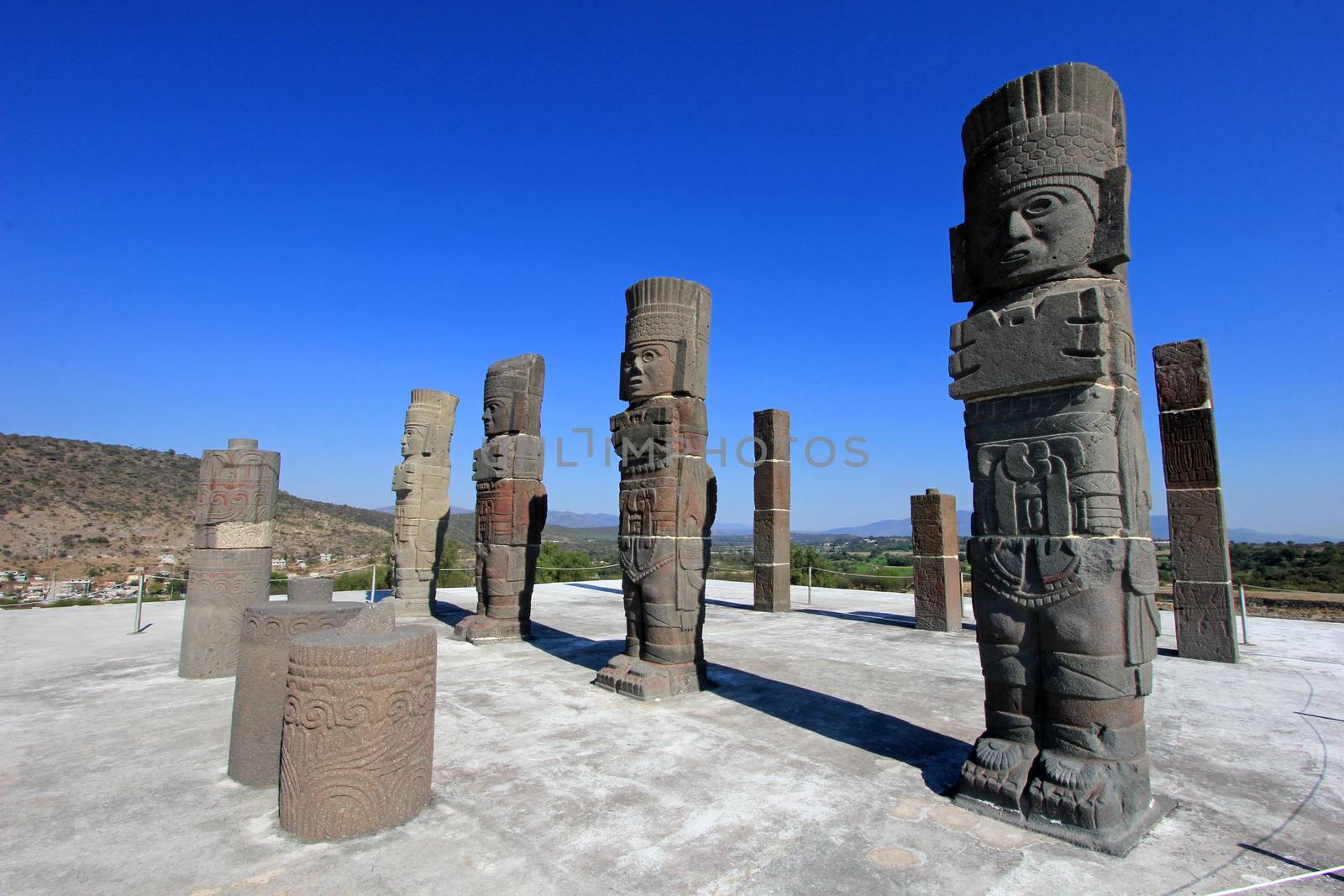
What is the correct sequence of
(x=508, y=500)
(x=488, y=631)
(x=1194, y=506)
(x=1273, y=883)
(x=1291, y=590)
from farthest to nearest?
(x=1291, y=590) → (x=508, y=500) → (x=488, y=631) → (x=1194, y=506) → (x=1273, y=883)

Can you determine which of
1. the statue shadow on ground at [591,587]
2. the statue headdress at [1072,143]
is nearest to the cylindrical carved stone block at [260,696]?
the statue headdress at [1072,143]

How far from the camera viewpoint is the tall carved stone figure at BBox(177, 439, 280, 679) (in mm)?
7348

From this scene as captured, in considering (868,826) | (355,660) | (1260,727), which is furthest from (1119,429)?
(355,660)

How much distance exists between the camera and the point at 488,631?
9.45 meters

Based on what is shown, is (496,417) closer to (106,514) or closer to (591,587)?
(591,587)

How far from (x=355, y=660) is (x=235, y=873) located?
105 centimetres

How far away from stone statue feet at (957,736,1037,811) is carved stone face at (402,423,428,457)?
11.5m

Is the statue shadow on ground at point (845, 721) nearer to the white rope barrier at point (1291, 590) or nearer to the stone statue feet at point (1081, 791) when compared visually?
the stone statue feet at point (1081, 791)

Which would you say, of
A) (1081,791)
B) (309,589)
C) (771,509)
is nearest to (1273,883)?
(1081,791)

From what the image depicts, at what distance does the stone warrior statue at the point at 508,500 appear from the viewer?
9695 millimetres

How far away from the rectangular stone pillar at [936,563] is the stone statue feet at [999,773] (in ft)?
24.3

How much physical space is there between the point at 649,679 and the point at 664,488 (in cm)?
196

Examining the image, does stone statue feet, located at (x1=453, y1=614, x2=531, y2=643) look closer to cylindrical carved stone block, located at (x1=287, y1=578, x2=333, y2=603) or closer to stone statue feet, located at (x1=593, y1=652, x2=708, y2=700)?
cylindrical carved stone block, located at (x1=287, y1=578, x2=333, y2=603)

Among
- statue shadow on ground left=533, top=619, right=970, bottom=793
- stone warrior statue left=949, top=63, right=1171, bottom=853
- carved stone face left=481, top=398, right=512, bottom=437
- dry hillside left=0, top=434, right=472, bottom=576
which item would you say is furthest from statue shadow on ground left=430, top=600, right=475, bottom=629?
dry hillside left=0, top=434, right=472, bottom=576
